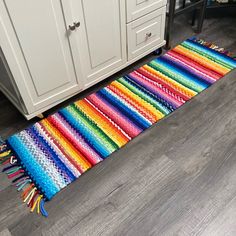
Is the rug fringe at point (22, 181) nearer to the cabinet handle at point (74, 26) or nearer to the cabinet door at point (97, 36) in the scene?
the cabinet door at point (97, 36)

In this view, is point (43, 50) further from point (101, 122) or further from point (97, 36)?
point (101, 122)

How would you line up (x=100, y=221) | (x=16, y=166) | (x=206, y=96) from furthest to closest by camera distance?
(x=206, y=96), (x=16, y=166), (x=100, y=221)

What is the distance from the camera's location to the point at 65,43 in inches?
56.7

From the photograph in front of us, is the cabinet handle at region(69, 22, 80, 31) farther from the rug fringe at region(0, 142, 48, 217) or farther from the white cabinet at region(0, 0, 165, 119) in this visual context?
the rug fringe at region(0, 142, 48, 217)

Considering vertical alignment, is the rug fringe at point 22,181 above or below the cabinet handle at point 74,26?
below

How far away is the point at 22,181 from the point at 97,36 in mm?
900

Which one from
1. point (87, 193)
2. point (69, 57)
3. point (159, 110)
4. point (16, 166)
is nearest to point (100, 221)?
point (87, 193)

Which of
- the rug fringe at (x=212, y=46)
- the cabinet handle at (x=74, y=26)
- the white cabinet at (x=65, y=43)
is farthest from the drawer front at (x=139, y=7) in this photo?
the rug fringe at (x=212, y=46)

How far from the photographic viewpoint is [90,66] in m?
1.66

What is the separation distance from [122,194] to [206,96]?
0.87 metres

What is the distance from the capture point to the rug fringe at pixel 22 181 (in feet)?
4.14

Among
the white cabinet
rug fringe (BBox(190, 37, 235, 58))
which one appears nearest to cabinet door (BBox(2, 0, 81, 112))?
the white cabinet

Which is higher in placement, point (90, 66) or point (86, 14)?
point (86, 14)

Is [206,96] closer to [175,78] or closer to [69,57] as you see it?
[175,78]
